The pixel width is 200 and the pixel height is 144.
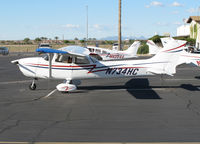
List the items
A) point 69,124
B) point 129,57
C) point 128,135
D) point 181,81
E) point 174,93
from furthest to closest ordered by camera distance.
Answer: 1. point 129,57
2. point 181,81
3. point 174,93
4. point 69,124
5. point 128,135

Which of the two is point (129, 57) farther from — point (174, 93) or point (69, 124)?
point (69, 124)

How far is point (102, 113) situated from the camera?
362 inches

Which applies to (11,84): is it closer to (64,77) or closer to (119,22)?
(64,77)

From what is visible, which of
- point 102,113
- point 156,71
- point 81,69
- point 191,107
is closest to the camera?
point 102,113

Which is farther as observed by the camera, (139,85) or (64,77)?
→ (139,85)

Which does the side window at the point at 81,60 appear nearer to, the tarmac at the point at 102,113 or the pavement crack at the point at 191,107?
the tarmac at the point at 102,113

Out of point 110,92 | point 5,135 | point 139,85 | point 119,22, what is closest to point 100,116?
point 5,135

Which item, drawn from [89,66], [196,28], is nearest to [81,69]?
[89,66]

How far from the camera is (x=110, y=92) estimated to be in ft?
43.8

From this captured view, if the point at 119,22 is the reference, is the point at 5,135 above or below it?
below

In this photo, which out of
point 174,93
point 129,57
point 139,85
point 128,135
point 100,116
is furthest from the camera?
point 129,57

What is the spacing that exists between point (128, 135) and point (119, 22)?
26461mm

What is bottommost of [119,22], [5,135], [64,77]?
[5,135]

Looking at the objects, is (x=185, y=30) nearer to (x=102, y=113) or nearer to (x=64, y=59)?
(x=64, y=59)
